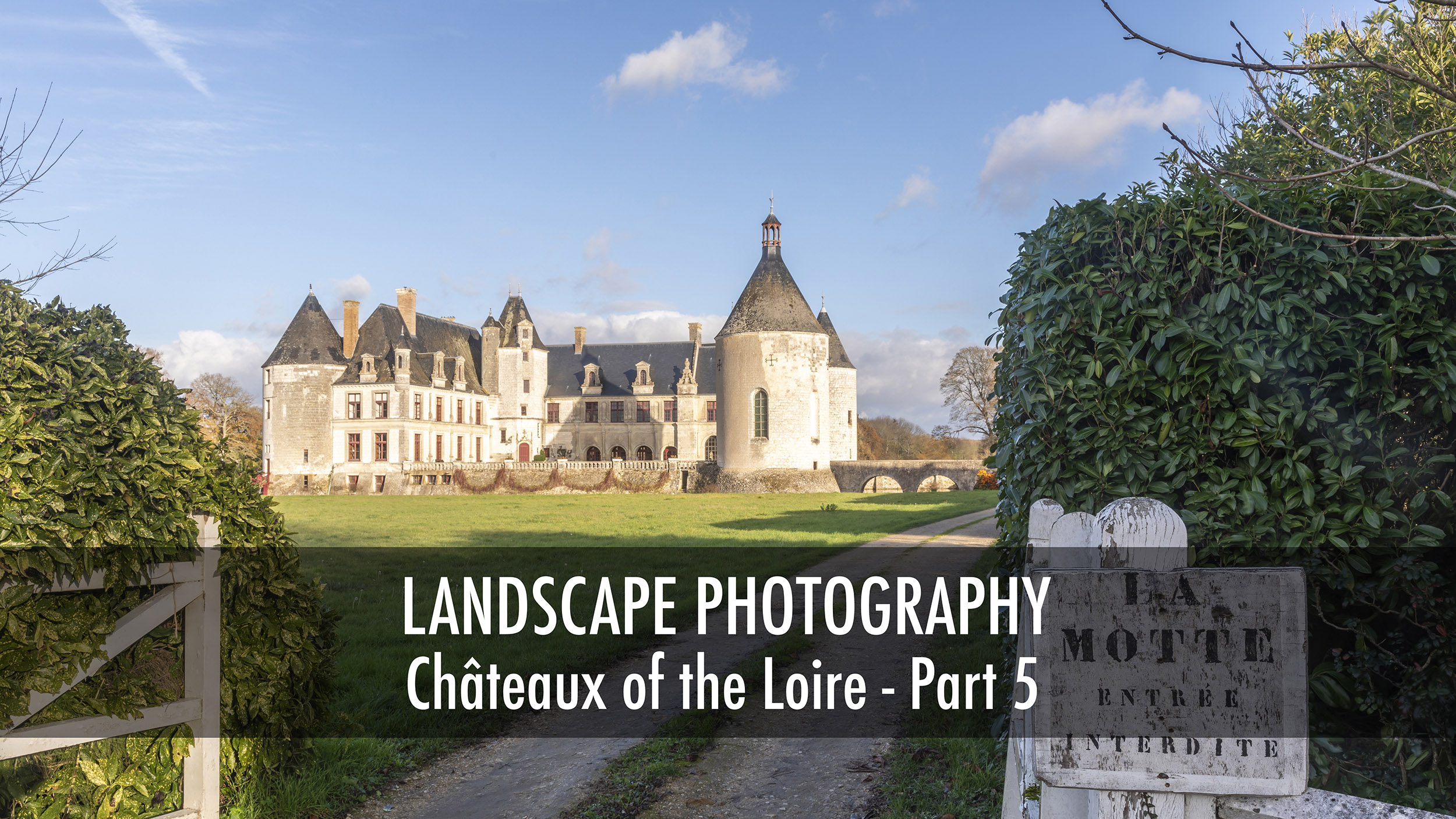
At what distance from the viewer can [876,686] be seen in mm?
6891

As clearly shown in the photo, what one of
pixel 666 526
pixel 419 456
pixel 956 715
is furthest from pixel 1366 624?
pixel 419 456

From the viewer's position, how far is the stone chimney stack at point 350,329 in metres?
55.2

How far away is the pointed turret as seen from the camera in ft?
149

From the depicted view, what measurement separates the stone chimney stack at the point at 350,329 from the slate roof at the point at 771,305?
23.7 metres

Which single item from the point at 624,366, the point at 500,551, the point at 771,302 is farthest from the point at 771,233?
the point at 500,551

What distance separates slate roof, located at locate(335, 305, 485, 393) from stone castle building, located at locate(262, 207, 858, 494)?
0.10m

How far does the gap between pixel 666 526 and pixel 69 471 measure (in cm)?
1848

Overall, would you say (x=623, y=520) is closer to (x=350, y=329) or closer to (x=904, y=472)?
(x=904, y=472)

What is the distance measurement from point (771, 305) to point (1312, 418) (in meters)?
42.7

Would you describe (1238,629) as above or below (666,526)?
above

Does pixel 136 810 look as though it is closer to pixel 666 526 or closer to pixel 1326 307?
pixel 1326 307

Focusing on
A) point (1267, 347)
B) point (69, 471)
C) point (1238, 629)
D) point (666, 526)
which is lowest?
point (666, 526)

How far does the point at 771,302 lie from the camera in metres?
45.9
